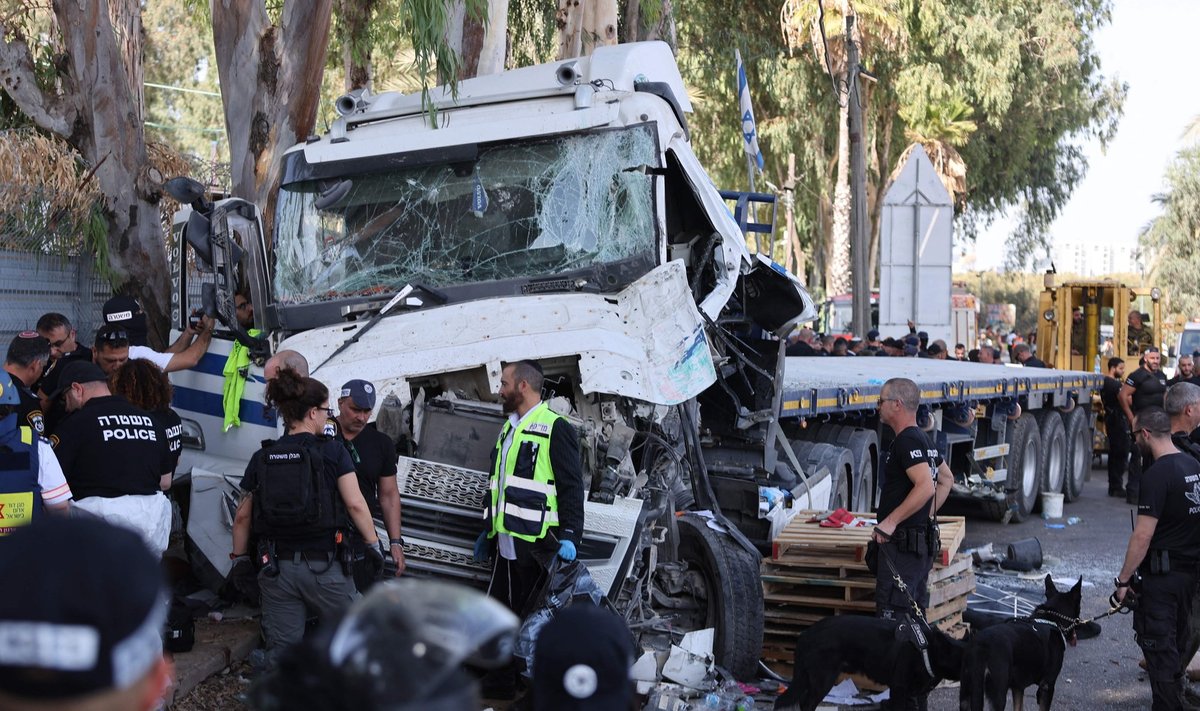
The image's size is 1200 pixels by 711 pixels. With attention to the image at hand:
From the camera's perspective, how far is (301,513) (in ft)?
17.7

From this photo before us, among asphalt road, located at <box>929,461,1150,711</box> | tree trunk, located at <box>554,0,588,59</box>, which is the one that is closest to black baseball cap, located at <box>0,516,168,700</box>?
asphalt road, located at <box>929,461,1150,711</box>

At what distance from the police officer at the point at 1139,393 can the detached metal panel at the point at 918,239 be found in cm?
402

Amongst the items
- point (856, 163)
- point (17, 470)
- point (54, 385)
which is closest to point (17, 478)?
point (17, 470)

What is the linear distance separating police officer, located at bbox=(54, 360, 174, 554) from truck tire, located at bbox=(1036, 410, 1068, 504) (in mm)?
11874

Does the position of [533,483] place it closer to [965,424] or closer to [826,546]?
[826,546]

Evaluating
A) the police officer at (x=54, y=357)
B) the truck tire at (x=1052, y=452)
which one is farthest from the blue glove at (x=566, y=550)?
the truck tire at (x=1052, y=452)

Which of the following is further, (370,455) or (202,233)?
(202,233)

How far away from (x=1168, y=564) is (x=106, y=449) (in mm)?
5198

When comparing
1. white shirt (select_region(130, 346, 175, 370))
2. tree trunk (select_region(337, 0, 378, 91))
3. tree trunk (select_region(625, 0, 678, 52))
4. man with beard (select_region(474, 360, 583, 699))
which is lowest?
man with beard (select_region(474, 360, 583, 699))

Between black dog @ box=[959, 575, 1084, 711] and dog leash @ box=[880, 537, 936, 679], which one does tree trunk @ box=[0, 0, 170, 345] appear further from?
black dog @ box=[959, 575, 1084, 711]

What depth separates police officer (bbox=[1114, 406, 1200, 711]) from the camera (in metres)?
6.43

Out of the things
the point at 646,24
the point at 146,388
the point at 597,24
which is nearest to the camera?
the point at 146,388

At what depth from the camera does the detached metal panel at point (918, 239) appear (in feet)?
61.7

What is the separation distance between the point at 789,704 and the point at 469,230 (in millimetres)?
3116
